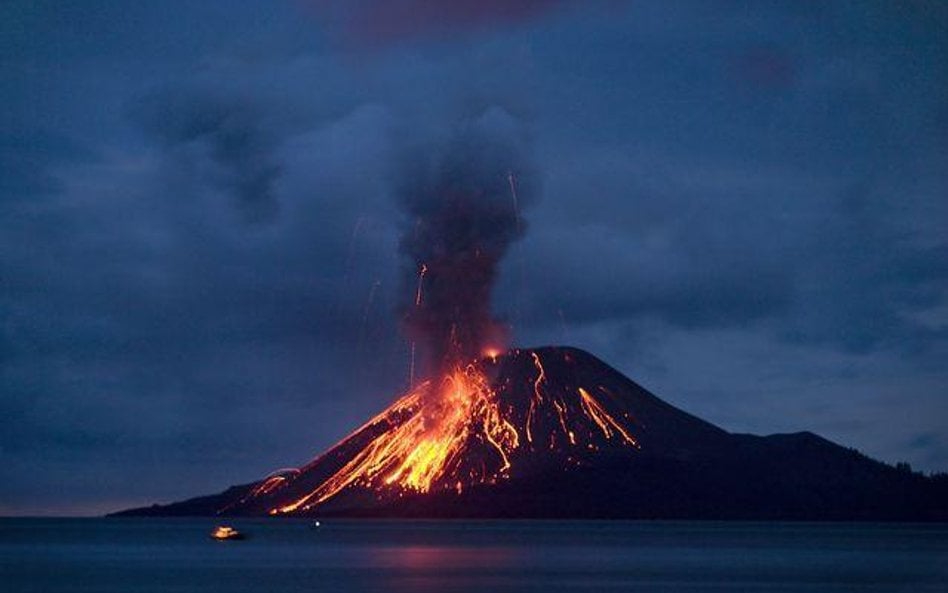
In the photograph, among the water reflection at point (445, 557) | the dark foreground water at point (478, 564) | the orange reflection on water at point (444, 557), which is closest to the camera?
the dark foreground water at point (478, 564)

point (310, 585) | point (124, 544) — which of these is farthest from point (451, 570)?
point (124, 544)

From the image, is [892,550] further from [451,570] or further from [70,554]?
[70,554]

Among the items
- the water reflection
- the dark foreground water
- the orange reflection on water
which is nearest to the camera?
the dark foreground water

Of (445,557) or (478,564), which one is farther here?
(445,557)

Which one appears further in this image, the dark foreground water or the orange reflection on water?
the orange reflection on water

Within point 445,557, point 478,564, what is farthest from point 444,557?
point 478,564

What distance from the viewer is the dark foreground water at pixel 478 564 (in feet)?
258

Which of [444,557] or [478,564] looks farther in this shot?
[444,557]

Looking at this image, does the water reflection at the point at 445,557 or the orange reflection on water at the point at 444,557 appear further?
the water reflection at the point at 445,557

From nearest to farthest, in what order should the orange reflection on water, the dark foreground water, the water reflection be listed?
A: the dark foreground water, the orange reflection on water, the water reflection

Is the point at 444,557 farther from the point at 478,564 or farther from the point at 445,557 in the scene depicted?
the point at 478,564

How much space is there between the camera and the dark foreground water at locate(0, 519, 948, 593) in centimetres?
7850

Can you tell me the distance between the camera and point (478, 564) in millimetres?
96375

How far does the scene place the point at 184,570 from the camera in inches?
3711
